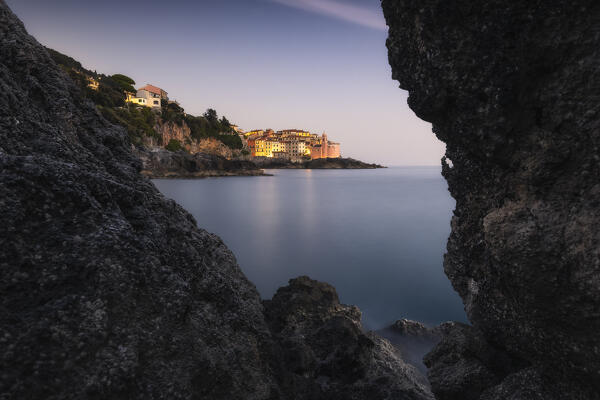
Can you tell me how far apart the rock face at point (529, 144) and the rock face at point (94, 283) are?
4.69ft

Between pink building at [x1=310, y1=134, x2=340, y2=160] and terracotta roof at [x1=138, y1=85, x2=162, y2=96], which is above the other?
terracotta roof at [x1=138, y1=85, x2=162, y2=96]

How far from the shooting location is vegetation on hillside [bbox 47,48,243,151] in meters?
46.3

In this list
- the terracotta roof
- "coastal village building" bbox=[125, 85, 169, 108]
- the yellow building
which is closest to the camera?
the yellow building

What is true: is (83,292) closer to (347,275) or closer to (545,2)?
(545,2)

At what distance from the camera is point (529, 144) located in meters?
1.92

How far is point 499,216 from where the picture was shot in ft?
6.61

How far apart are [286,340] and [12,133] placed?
305 cm

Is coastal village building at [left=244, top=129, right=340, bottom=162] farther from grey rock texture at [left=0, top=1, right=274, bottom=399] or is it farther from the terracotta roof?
grey rock texture at [left=0, top=1, right=274, bottom=399]

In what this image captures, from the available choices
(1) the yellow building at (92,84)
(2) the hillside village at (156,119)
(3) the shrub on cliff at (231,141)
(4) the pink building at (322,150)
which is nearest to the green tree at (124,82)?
(2) the hillside village at (156,119)

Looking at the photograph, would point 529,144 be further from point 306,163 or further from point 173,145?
point 306,163

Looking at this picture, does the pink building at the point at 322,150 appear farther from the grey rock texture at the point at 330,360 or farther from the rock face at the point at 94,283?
the rock face at the point at 94,283

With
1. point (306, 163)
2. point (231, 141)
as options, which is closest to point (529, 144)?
point (231, 141)

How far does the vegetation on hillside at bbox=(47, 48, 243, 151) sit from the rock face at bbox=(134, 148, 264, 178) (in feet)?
13.2

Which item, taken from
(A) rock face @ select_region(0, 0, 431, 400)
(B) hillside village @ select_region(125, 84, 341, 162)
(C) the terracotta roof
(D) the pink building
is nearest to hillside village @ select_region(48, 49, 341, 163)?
(C) the terracotta roof
